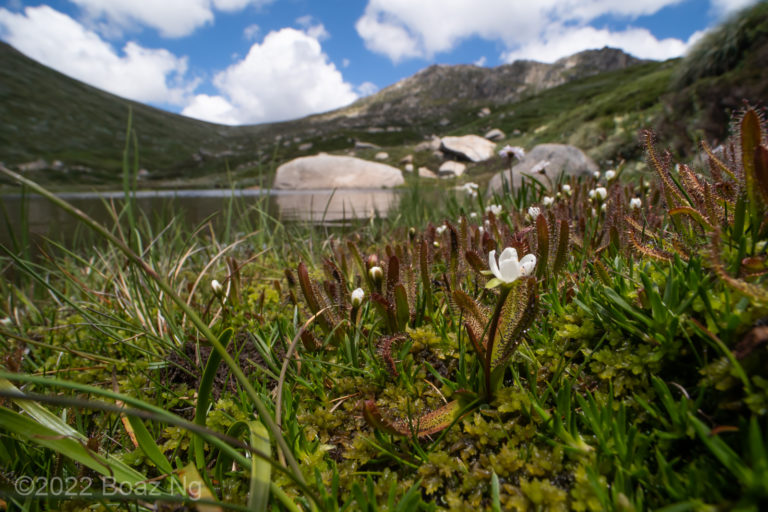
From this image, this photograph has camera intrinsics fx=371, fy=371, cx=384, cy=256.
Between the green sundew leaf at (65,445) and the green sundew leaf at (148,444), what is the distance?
6 centimetres

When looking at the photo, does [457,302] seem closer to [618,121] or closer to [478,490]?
[478,490]

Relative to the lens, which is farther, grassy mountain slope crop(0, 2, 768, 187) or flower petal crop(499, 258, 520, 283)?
grassy mountain slope crop(0, 2, 768, 187)

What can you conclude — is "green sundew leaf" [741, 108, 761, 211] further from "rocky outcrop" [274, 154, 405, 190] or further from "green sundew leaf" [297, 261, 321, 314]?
"rocky outcrop" [274, 154, 405, 190]

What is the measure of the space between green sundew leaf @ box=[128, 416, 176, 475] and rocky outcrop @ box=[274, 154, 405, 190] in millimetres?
24387

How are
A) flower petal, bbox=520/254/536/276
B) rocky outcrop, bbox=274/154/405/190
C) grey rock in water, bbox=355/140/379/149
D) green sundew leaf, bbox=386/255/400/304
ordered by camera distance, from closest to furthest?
flower petal, bbox=520/254/536/276, green sundew leaf, bbox=386/255/400/304, rocky outcrop, bbox=274/154/405/190, grey rock in water, bbox=355/140/379/149

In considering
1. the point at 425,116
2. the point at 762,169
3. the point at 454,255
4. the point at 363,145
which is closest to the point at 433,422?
the point at 454,255

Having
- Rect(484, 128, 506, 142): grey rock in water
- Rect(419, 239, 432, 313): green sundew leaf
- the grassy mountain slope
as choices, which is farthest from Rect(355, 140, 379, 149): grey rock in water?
Rect(419, 239, 432, 313): green sundew leaf

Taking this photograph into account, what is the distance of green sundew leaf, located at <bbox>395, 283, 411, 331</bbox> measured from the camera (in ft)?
5.15

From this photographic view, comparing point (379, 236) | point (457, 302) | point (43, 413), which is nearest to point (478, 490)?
point (457, 302)

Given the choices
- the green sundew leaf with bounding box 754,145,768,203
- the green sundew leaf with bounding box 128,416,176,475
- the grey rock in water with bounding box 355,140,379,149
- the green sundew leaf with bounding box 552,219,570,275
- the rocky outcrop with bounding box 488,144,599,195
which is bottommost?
the green sundew leaf with bounding box 128,416,176,475

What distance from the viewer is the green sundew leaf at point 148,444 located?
1.06 metres

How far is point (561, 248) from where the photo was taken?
1.63 meters

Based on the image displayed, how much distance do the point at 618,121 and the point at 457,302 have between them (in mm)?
13115

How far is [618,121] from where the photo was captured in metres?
11.4
